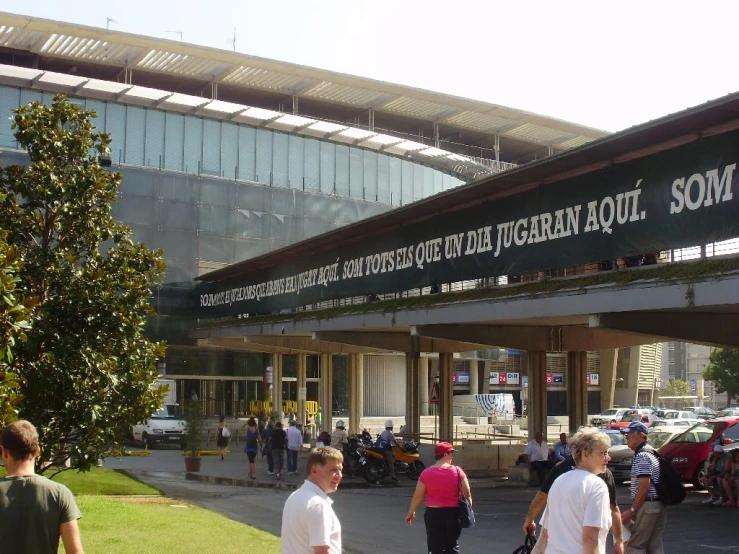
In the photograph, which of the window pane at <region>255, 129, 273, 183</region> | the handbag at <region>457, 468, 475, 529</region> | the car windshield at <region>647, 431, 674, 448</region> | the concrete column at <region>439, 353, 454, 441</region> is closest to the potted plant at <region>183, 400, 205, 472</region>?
the concrete column at <region>439, 353, 454, 441</region>

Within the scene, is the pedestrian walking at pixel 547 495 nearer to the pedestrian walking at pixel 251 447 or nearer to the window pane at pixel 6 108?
the pedestrian walking at pixel 251 447

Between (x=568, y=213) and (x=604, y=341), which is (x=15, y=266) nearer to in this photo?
(x=568, y=213)

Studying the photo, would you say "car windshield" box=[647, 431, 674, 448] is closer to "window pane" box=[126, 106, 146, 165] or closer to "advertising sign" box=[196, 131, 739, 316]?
"advertising sign" box=[196, 131, 739, 316]

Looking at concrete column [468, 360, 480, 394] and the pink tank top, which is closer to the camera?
the pink tank top

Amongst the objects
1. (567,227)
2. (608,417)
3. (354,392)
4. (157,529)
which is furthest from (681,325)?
(608,417)

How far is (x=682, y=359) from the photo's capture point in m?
140

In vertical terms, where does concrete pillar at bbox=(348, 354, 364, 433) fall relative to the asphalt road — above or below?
above

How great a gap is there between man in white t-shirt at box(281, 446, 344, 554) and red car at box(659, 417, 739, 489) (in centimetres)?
1926

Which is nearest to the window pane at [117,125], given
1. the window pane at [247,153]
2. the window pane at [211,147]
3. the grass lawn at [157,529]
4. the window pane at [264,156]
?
the window pane at [211,147]

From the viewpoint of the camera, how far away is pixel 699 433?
24344 millimetres

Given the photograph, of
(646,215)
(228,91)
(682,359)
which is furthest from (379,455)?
(682,359)

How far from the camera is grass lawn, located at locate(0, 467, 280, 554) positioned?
511 inches

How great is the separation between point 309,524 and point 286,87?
1998 inches

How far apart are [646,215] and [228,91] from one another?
139 ft
